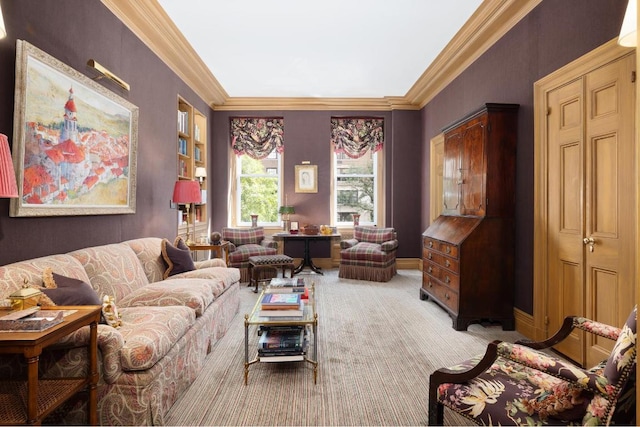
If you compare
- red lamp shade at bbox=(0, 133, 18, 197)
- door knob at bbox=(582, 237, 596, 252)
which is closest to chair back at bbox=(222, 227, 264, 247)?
red lamp shade at bbox=(0, 133, 18, 197)

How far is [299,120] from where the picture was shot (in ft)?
22.2

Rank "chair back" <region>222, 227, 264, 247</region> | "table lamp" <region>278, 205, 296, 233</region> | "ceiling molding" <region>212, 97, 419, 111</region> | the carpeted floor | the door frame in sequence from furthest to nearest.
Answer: "ceiling molding" <region>212, 97, 419, 111</region>, "table lamp" <region>278, 205, 296, 233</region>, "chair back" <region>222, 227, 264, 247</region>, the door frame, the carpeted floor

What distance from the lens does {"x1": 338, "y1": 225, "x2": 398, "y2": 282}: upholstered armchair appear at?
5625 mm

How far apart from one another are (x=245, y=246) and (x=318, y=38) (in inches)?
132

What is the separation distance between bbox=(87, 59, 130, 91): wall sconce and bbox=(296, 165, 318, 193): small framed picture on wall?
3697 mm

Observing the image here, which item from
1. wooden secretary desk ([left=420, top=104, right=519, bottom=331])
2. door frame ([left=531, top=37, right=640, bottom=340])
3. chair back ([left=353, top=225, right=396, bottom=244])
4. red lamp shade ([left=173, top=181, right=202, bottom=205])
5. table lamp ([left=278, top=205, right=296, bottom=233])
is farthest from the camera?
table lamp ([left=278, top=205, right=296, bottom=233])

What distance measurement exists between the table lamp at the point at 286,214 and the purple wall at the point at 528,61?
345cm

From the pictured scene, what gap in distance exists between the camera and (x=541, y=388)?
158 centimetres

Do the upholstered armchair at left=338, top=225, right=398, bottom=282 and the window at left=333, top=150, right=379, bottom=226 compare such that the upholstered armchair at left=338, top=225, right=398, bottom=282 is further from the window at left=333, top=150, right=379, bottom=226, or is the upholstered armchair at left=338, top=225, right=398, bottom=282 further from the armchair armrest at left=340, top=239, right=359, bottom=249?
the window at left=333, top=150, right=379, bottom=226

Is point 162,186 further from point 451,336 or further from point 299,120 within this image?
point 451,336

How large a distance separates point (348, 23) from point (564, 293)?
351 centimetres

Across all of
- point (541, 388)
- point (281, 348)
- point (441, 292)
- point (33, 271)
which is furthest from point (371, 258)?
point (33, 271)

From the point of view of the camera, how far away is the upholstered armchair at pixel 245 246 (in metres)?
5.48

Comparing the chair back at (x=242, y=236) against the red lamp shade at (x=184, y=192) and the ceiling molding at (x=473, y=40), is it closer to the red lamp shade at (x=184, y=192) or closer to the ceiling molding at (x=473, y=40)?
the red lamp shade at (x=184, y=192)
